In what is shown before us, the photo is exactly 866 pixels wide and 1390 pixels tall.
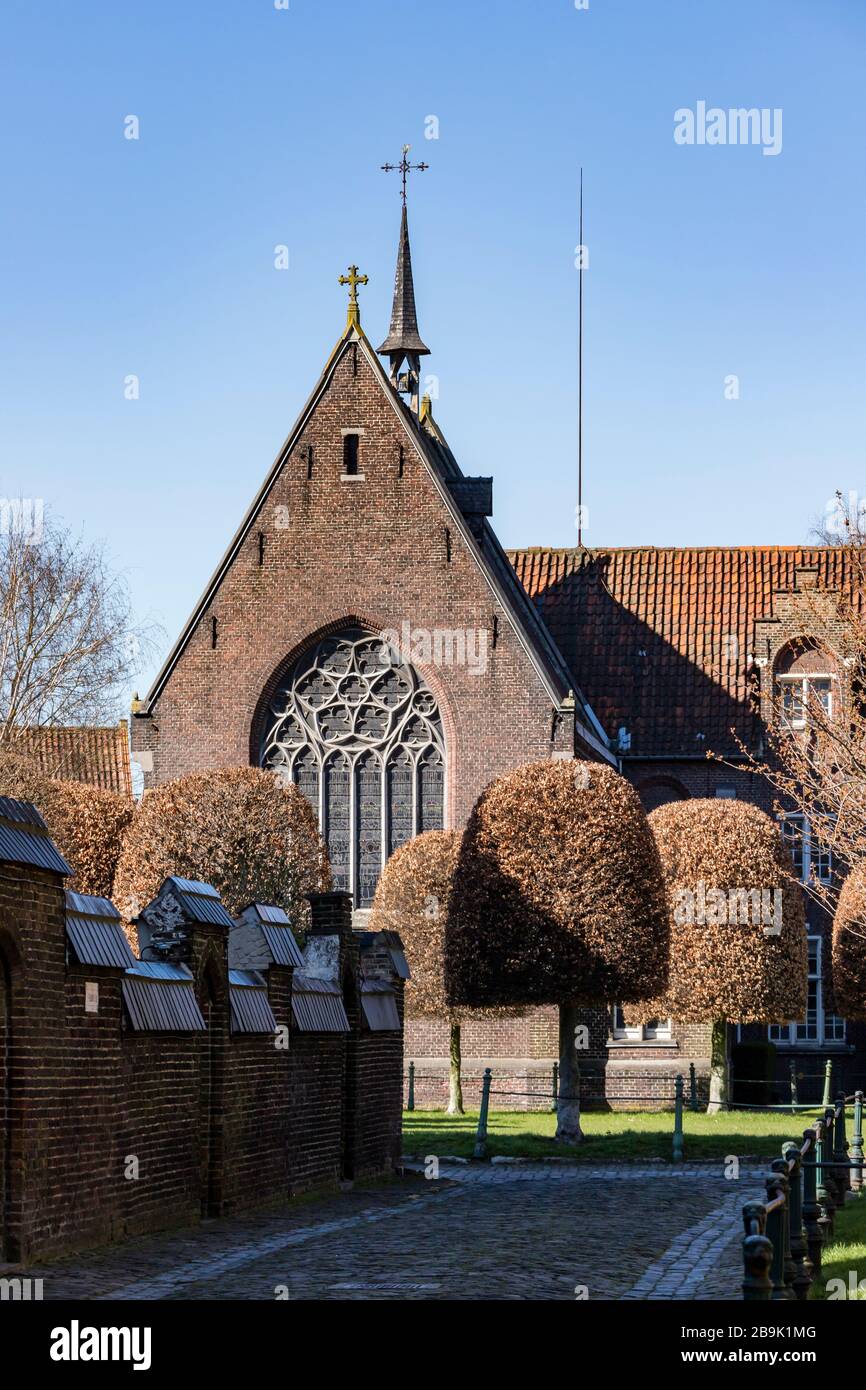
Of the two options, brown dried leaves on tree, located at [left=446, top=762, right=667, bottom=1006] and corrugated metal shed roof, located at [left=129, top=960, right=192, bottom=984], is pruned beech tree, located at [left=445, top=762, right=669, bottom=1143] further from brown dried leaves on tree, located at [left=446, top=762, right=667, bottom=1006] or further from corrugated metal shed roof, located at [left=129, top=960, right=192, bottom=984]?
corrugated metal shed roof, located at [left=129, top=960, right=192, bottom=984]

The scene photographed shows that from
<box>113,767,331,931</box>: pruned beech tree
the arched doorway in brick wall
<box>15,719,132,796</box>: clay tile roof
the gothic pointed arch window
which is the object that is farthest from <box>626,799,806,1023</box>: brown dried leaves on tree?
<box>15,719,132,796</box>: clay tile roof

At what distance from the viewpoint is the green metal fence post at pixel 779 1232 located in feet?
30.3

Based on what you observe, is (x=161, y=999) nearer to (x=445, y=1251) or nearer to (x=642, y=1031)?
(x=445, y=1251)

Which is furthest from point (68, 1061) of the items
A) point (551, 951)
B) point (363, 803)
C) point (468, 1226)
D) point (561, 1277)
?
point (363, 803)

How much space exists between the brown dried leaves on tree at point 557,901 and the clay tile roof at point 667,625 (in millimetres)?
16232

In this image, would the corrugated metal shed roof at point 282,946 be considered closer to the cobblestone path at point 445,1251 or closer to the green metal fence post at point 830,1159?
the cobblestone path at point 445,1251

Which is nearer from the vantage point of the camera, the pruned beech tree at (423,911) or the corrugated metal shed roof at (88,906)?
the corrugated metal shed roof at (88,906)

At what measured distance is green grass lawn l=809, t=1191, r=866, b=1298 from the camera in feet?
39.6

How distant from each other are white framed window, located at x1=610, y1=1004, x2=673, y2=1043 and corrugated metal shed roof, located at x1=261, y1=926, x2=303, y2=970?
78.9 feet

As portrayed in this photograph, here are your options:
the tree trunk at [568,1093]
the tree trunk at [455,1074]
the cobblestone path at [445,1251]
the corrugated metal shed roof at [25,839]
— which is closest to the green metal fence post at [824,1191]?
the cobblestone path at [445,1251]

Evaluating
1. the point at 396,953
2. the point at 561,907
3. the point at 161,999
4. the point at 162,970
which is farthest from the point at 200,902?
the point at 561,907

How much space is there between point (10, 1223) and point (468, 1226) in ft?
16.8

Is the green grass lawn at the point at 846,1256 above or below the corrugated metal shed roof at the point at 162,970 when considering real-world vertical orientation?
below

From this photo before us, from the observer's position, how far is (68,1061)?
43.0 feet
